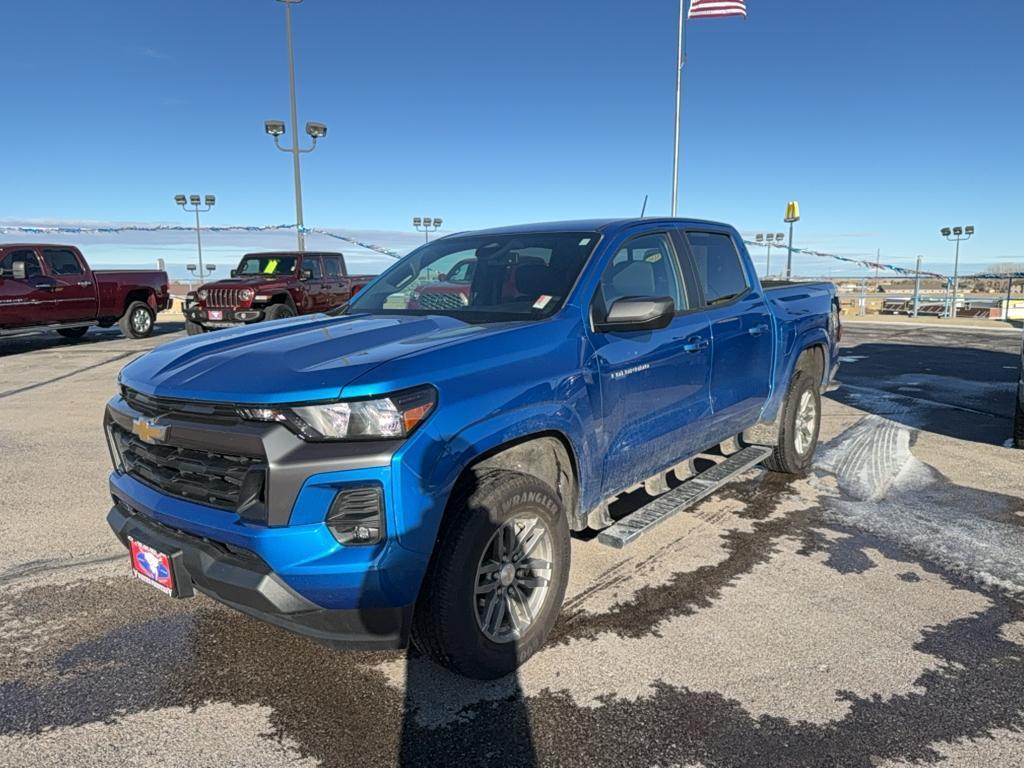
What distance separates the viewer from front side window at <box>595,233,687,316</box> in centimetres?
354

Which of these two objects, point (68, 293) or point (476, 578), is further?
point (68, 293)

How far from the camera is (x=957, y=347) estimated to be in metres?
14.4

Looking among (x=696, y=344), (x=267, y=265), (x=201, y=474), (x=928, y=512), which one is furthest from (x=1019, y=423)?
(x=267, y=265)

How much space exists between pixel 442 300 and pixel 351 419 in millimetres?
1557

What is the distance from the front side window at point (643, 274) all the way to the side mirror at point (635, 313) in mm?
131

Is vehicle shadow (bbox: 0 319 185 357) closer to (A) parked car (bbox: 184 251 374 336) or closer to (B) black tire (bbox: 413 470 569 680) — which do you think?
(A) parked car (bbox: 184 251 374 336)

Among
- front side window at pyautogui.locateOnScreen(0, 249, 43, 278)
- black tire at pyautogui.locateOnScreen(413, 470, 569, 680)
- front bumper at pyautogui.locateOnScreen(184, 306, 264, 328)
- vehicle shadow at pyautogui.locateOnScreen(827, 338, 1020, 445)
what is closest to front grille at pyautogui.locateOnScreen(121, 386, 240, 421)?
black tire at pyautogui.locateOnScreen(413, 470, 569, 680)

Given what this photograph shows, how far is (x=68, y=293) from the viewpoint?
45.4 ft

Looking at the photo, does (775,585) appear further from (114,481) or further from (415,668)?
(114,481)

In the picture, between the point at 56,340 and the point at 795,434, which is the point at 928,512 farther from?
the point at 56,340

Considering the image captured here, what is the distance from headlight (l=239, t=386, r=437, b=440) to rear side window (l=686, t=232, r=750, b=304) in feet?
8.17

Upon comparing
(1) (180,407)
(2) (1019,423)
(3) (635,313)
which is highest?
(3) (635,313)

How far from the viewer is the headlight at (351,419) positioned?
93.7 inches

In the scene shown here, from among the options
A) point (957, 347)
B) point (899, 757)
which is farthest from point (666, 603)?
point (957, 347)
